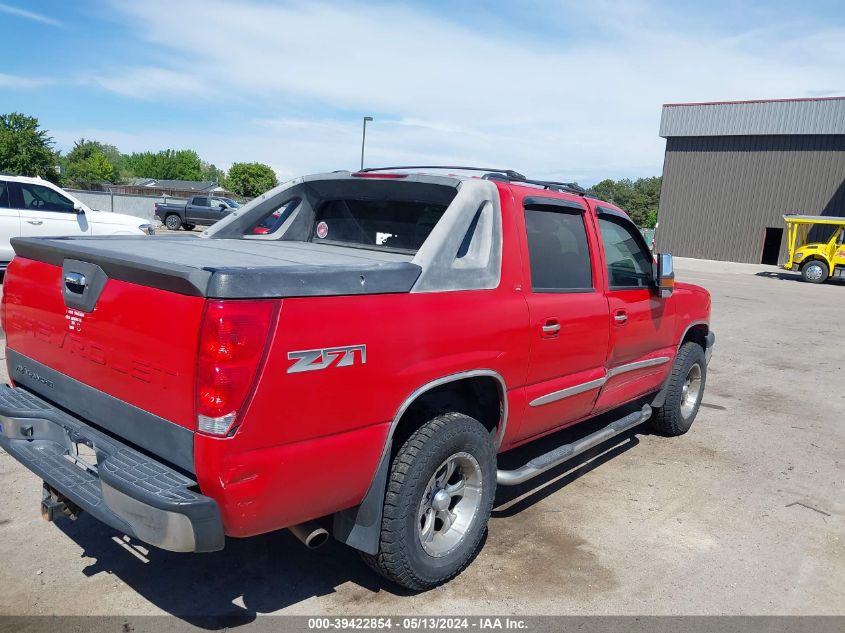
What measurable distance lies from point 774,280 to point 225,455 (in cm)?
2796

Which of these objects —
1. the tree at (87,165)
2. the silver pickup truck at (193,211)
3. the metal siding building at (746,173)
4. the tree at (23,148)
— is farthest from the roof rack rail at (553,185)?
the tree at (87,165)

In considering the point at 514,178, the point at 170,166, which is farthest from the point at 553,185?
the point at 170,166

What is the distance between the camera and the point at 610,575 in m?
3.58

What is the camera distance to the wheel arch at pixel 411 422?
292cm

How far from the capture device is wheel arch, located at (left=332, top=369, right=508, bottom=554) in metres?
2.92

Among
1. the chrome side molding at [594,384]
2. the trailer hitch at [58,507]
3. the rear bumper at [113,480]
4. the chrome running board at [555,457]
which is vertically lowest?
the trailer hitch at [58,507]

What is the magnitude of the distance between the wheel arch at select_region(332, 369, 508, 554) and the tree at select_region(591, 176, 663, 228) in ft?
339

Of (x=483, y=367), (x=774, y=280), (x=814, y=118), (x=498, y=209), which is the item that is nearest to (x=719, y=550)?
(x=483, y=367)

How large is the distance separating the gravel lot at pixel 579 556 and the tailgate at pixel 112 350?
33.7 inches

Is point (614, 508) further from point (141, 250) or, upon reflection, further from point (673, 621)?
point (141, 250)

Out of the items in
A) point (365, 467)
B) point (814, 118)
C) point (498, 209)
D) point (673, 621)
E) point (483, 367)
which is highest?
point (814, 118)

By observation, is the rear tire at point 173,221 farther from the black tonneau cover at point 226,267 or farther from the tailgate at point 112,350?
the tailgate at point 112,350

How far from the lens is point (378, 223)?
169 inches

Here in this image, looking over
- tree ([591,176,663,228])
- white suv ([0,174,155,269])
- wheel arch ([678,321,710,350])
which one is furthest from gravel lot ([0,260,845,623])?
tree ([591,176,663,228])
